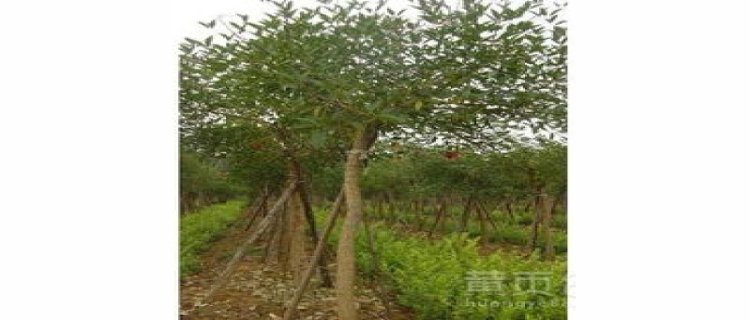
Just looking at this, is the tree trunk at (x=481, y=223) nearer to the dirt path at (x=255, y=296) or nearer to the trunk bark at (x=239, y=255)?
the dirt path at (x=255, y=296)

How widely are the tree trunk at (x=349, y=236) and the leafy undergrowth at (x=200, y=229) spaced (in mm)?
1054

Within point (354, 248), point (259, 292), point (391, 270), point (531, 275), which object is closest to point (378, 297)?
point (391, 270)

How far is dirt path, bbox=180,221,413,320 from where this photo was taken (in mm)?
3824

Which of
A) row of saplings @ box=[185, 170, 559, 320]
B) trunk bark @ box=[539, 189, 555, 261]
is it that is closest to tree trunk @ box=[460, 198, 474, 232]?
row of saplings @ box=[185, 170, 559, 320]

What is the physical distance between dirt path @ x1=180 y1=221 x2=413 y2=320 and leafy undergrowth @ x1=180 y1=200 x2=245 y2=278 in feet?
0.22

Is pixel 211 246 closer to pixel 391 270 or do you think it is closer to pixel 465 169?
pixel 391 270

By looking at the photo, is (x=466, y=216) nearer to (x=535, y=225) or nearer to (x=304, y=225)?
(x=535, y=225)

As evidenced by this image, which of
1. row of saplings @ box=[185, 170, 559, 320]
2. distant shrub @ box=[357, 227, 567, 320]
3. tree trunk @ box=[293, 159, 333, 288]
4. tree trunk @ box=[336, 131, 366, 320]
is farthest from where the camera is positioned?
tree trunk @ box=[293, 159, 333, 288]

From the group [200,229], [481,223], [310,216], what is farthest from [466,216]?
[200,229]

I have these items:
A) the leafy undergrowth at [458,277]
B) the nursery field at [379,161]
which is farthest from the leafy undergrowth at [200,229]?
the leafy undergrowth at [458,277]

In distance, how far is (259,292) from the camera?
4.34 m

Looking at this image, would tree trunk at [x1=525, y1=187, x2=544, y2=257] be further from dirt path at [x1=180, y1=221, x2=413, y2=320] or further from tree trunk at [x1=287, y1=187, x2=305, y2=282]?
tree trunk at [x1=287, y1=187, x2=305, y2=282]

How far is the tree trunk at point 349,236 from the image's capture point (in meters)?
3.40

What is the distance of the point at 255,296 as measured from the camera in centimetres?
431
